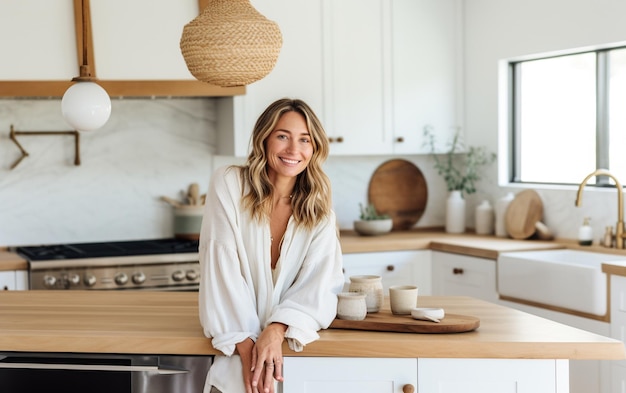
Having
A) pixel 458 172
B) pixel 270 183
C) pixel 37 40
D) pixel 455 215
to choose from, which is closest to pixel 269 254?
pixel 270 183

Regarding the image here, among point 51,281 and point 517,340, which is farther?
point 51,281

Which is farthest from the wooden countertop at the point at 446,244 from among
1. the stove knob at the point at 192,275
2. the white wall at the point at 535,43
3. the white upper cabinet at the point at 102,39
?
the white upper cabinet at the point at 102,39

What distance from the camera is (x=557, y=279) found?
427 cm

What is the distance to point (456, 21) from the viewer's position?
5.70 meters

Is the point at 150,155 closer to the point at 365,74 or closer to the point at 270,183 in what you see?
the point at 365,74

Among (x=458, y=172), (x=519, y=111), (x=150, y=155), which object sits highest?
(x=519, y=111)

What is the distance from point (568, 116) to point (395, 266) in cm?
134

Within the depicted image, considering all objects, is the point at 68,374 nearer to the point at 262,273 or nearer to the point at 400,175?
the point at 262,273

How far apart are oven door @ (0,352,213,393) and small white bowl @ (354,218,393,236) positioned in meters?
2.79

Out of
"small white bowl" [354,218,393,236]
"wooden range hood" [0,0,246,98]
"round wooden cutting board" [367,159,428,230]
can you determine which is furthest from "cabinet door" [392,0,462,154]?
"wooden range hood" [0,0,246,98]

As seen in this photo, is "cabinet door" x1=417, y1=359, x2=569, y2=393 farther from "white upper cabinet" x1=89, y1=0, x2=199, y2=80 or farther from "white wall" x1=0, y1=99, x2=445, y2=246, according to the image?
"white wall" x1=0, y1=99, x2=445, y2=246

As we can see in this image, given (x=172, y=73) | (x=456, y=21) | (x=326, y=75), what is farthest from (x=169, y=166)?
(x=456, y=21)

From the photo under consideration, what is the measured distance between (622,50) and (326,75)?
66.7 inches

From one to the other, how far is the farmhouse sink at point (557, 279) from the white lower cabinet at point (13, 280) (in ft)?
8.19
